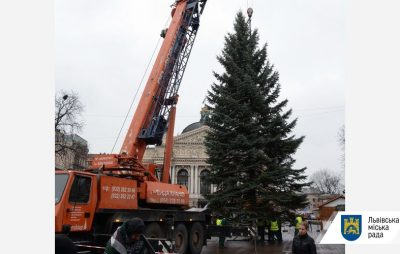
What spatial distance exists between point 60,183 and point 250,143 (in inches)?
467

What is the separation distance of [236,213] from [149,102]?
346 inches

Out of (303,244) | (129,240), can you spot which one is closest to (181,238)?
(303,244)

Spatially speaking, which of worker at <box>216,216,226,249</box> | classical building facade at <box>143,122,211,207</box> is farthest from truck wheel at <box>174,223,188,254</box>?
classical building facade at <box>143,122,211,207</box>

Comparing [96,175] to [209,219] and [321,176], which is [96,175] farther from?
[321,176]

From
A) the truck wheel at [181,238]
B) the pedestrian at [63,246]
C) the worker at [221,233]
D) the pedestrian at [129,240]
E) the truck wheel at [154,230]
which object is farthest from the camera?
the worker at [221,233]

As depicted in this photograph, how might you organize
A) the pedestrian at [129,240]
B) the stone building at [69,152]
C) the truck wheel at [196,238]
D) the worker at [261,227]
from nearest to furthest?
the pedestrian at [129,240] < the truck wheel at [196,238] < the worker at [261,227] < the stone building at [69,152]

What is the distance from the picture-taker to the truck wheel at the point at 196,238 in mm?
12562

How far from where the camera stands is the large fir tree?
19000 millimetres

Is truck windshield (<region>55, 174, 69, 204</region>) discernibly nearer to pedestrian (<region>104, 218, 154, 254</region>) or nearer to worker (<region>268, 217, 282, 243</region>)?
pedestrian (<region>104, 218, 154, 254</region>)

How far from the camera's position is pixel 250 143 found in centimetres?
1905

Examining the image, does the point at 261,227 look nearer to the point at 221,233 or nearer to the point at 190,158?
the point at 221,233

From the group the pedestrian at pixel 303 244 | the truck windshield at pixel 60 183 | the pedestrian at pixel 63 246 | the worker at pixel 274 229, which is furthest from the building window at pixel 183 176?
the pedestrian at pixel 63 246

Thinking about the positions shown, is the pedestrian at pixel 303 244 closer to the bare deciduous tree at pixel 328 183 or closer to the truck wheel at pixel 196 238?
the truck wheel at pixel 196 238

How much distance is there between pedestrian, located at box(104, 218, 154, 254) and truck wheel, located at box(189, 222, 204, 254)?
861cm
